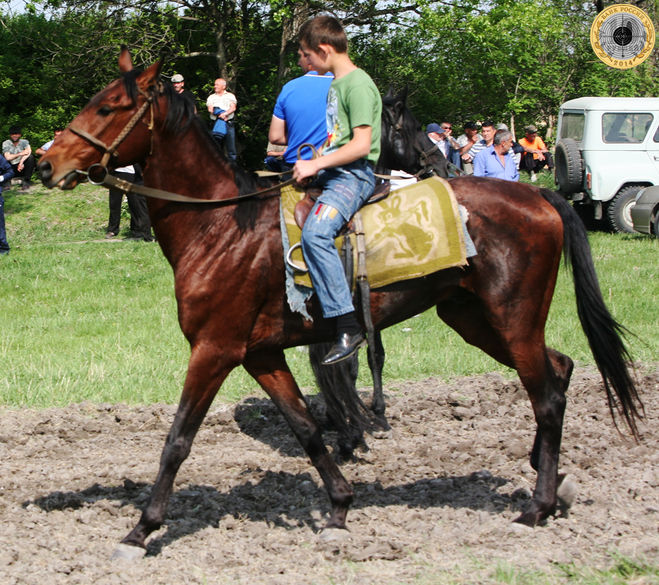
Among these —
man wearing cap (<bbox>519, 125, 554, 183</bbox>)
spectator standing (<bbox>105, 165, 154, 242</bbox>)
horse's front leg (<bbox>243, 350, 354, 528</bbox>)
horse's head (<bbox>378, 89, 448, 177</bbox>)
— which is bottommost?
spectator standing (<bbox>105, 165, 154, 242</bbox>)

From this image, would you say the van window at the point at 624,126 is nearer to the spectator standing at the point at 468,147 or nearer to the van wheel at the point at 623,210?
the van wheel at the point at 623,210

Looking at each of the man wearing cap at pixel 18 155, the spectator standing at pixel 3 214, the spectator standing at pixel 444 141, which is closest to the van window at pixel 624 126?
the spectator standing at pixel 444 141

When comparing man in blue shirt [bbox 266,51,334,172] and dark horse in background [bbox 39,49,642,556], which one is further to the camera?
man in blue shirt [bbox 266,51,334,172]

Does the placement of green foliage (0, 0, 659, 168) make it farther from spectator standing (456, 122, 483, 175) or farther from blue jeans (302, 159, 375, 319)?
blue jeans (302, 159, 375, 319)

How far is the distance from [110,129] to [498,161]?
7618 mm

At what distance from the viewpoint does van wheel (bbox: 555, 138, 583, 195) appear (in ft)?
61.3

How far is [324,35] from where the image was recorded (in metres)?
4.71

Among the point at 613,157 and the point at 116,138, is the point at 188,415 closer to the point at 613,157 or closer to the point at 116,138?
the point at 116,138

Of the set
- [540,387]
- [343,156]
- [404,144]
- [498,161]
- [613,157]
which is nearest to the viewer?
[343,156]

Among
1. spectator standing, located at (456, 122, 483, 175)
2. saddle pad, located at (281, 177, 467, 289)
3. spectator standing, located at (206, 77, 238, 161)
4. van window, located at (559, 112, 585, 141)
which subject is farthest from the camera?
spectator standing, located at (456, 122, 483, 175)

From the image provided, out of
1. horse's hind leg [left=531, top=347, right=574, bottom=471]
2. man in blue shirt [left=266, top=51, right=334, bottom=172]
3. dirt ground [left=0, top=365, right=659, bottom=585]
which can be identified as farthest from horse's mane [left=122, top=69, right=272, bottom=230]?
horse's hind leg [left=531, top=347, right=574, bottom=471]

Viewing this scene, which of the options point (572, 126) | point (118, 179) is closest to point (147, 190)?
point (118, 179)

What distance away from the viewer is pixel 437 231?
4852 millimetres

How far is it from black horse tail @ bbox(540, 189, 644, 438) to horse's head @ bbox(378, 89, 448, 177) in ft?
7.30
